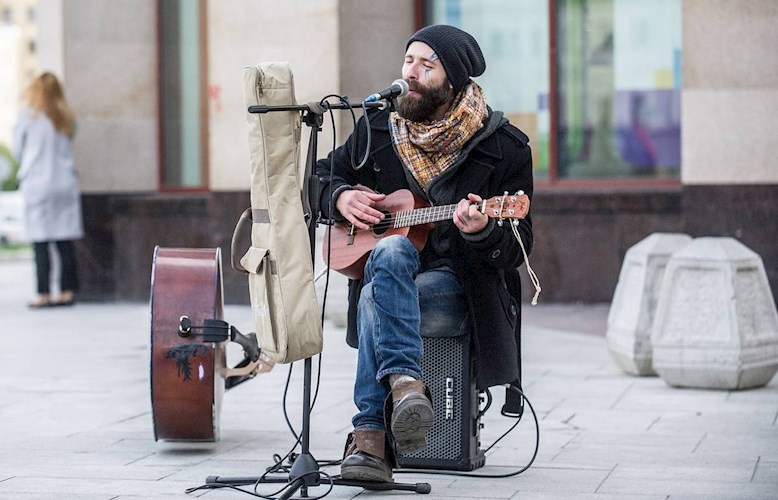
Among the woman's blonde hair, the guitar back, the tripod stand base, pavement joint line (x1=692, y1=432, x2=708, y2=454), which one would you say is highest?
the woman's blonde hair

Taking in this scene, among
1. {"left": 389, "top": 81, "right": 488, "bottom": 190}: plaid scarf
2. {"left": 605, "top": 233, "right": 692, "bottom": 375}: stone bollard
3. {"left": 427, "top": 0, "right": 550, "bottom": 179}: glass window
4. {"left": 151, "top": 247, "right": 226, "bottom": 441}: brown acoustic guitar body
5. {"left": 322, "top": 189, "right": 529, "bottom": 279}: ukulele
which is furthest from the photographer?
{"left": 427, "top": 0, "right": 550, "bottom": 179}: glass window

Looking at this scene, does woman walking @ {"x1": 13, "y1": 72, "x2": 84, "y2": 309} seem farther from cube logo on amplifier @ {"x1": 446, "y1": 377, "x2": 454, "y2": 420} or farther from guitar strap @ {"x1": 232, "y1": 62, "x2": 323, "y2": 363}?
guitar strap @ {"x1": 232, "y1": 62, "x2": 323, "y2": 363}

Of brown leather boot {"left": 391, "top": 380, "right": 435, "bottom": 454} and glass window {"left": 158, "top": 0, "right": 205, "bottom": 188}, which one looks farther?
glass window {"left": 158, "top": 0, "right": 205, "bottom": 188}

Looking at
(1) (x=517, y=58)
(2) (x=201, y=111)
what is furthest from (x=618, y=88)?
(2) (x=201, y=111)

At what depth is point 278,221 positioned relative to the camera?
4.64m

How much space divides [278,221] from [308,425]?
2.34ft

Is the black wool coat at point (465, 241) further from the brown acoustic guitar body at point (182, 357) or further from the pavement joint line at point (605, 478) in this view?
the brown acoustic guitar body at point (182, 357)

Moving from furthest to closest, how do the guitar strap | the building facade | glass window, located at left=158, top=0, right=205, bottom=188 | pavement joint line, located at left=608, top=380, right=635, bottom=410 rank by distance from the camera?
glass window, located at left=158, top=0, right=205, bottom=188
the building facade
pavement joint line, located at left=608, top=380, right=635, bottom=410
the guitar strap

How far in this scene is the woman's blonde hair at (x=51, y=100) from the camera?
38.9 ft

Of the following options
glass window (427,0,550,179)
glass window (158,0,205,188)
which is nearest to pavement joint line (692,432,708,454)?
glass window (427,0,550,179)

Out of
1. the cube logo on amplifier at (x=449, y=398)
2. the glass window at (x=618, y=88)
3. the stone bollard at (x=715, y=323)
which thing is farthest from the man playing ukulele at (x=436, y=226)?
the glass window at (x=618, y=88)

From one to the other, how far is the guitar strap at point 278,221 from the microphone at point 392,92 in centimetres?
27

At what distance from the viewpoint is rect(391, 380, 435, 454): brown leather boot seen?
4.63 meters

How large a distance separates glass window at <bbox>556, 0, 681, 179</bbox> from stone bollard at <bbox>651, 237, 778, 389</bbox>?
4002mm
